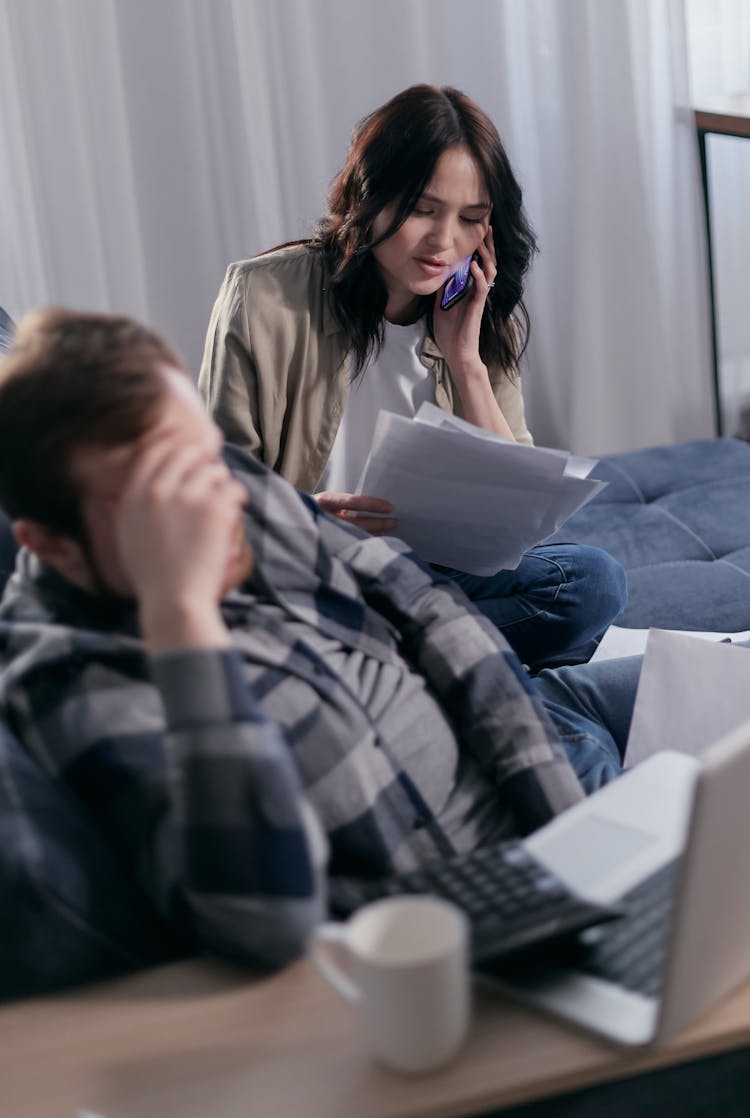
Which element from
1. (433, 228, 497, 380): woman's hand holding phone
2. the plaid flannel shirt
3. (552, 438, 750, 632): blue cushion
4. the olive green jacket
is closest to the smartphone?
(433, 228, 497, 380): woman's hand holding phone

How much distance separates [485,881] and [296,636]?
0.90ft

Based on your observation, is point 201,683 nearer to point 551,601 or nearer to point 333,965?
point 333,965

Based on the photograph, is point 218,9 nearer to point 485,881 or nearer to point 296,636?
point 296,636

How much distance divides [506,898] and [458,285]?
107cm

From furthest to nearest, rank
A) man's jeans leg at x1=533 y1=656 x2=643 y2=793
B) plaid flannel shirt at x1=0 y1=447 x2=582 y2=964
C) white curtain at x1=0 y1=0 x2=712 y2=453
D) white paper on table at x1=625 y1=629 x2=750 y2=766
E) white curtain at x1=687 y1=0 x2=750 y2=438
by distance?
white curtain at x1=687 y1=0 x2=750 y2=438 → white curtain at x1=0 y1=0 x2=712 y2=453 → man's jeans leg at x1=533 y1=656 x2=643 y2=793 → white paper on table at x1=625 y1=629 x2=750 y2=766 → plaid flannel shirt at x1=0 y1=447 x2=582 y2=964

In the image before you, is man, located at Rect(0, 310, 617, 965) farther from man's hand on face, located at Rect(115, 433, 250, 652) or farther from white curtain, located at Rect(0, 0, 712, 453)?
white curtain, located at Rect(0, 0, 712, 453)

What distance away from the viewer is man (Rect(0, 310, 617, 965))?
699mm

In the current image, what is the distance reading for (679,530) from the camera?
193 cm

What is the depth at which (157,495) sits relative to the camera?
Answer: 0.71 metres

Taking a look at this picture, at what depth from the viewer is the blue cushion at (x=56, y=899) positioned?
72 cm

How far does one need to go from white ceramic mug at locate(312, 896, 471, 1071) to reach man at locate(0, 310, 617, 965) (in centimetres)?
8

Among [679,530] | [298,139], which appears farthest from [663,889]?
[298,139]

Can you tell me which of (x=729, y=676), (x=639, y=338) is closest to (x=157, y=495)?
(x=729, y=676)

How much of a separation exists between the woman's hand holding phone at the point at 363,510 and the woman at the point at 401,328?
256mm
